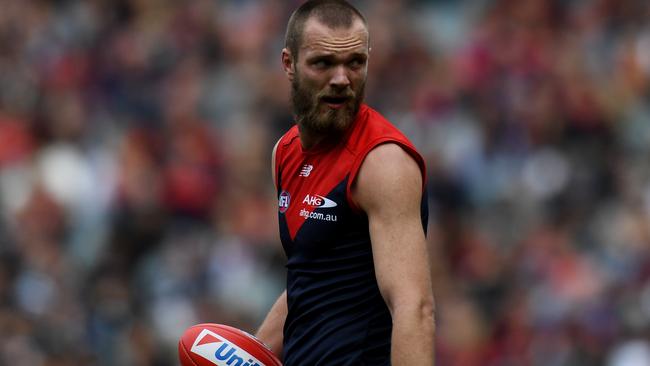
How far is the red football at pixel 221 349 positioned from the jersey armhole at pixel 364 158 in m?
0.81

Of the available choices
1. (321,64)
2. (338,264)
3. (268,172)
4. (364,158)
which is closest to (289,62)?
(321,64)

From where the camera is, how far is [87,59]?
44.5 ft

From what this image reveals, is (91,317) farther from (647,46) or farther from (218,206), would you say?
(647,46)

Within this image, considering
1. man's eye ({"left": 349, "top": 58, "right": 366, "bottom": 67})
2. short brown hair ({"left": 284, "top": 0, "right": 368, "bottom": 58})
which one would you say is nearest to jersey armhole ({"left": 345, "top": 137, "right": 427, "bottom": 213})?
man's eye ({"left": 349, "top": 58, "right": 366, "bottom": 67})

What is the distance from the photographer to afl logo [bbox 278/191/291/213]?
16.2 ft

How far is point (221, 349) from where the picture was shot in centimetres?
508

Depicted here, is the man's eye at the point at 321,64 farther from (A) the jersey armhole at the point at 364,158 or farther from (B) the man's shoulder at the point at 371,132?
(A) the jersey armhole at the point at 364,158

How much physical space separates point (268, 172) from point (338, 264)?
6774 mm

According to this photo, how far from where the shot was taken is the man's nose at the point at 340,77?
466cm

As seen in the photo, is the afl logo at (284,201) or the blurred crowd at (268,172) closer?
the afl logo at (284,201)

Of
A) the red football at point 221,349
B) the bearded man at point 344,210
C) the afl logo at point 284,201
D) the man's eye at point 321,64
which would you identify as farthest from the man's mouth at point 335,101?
the red football at point 221,349

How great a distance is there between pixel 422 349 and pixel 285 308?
1104 millimetres

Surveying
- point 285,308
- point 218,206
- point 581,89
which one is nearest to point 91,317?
point 218,206

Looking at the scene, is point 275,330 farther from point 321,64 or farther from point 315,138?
point 321,64
